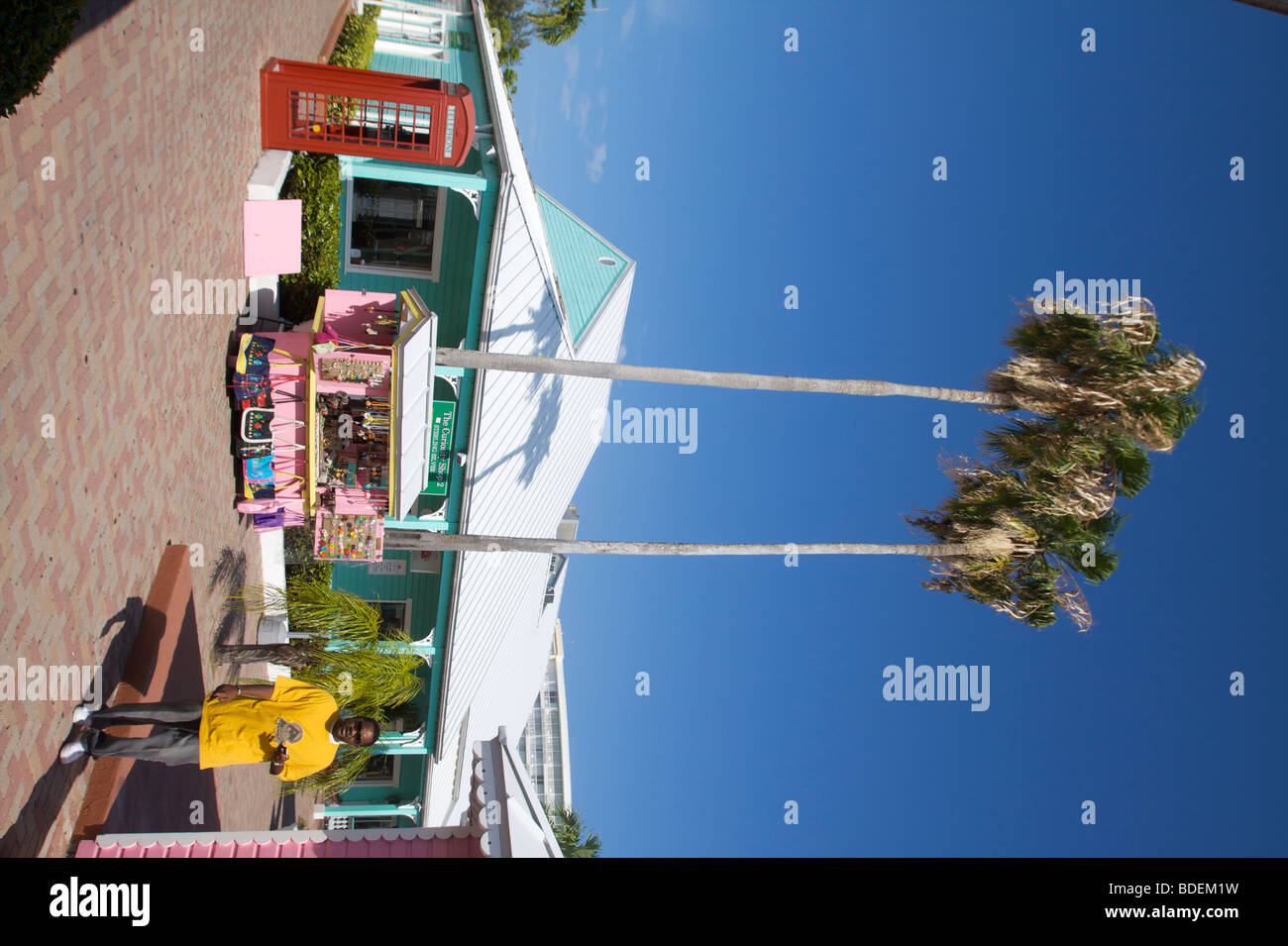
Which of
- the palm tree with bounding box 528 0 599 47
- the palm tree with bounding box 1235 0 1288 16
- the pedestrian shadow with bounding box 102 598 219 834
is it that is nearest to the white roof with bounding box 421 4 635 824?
the pedestrian shadow with bounding box 102 598 219 834

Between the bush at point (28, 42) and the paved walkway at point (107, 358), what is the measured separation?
0.53 metres

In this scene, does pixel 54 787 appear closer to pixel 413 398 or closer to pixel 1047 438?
pixel 413 398

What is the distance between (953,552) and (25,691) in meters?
9.90

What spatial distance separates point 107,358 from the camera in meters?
6.91

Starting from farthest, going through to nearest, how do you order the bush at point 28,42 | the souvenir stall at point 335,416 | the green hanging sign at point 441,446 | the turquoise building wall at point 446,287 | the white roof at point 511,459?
the green hanging sign at point 441,446, the white roof at point 511,459, the turquoise building wall at point 446,287, the souvenir stall at point 335,416, the bush at point 28,42

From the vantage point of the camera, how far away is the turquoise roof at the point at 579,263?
16.3m

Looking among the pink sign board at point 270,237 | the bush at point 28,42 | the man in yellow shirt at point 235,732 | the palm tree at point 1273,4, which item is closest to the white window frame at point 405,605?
the pink sign board at point 270,237

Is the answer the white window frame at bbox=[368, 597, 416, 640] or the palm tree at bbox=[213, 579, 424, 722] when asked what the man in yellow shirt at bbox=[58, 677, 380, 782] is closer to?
the palm tree at bbox=[213, 579, 424, 722]

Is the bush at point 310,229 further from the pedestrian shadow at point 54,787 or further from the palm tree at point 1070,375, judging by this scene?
the pedestrian shadow at point 54,787

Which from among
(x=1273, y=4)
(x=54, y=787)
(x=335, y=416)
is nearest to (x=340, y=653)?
(x=335, y=416)

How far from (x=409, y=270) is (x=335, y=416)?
16.0 ft

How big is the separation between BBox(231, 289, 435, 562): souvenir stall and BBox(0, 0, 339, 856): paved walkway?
0.41m

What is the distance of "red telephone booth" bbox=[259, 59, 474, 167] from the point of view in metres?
11.3
